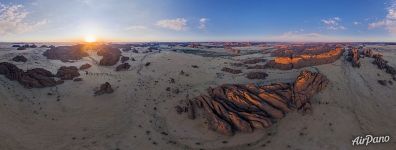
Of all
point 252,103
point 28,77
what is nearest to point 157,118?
point 252,103

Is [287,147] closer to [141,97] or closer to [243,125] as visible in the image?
[243,125]

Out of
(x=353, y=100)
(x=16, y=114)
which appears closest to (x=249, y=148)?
(x=353, y=100)

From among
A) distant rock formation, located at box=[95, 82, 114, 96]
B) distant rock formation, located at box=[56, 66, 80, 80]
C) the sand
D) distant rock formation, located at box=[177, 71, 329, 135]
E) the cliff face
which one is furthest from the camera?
the cliff face

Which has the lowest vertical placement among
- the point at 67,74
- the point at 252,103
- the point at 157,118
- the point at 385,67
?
the point at 157,118

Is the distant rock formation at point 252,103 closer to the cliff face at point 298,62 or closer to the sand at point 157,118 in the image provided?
the sand at point 157,118

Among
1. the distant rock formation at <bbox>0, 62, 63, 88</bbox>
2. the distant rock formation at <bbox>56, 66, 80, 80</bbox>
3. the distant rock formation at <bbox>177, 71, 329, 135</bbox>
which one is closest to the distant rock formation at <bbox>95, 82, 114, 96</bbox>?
the distant rock formation at <bbox>0, 62, 63, 88</bbox>

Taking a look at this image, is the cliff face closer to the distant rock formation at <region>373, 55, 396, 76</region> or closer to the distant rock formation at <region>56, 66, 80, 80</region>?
the distant rock formation at <region>373, 55, 396, 76</region>

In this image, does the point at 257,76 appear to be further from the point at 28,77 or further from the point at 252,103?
the point at 28,77
